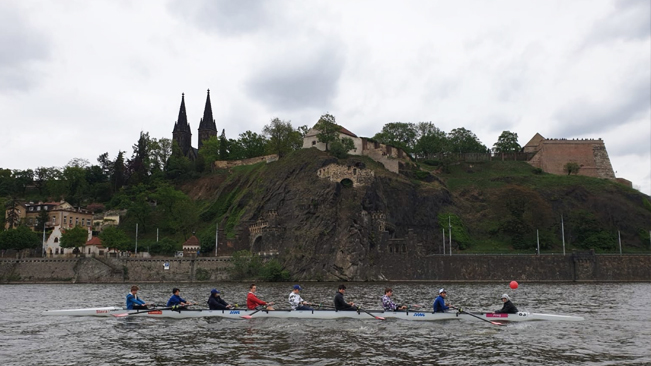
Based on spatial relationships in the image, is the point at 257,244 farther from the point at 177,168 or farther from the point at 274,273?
the point at 177,168

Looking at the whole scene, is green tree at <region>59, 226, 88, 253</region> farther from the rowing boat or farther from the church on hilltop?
the rowing boat

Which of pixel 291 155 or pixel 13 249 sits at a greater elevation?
pixel 291 155

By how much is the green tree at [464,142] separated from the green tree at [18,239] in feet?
346

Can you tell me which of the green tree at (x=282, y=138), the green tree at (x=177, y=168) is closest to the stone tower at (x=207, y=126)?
the green tree at (x=177, y=168)

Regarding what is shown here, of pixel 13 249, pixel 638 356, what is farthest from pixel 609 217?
pixel 13 249

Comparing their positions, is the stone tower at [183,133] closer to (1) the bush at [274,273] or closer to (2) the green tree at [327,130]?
(2) the green tree at [327,130]

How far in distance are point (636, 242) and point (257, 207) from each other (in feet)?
245

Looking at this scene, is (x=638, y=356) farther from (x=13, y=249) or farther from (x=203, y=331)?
(x=13, y=249)

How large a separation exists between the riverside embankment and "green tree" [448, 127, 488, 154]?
2611 inches

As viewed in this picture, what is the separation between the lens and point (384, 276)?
90.4 m

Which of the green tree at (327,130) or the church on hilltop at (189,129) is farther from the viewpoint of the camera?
the church on hilltop at (189,129)

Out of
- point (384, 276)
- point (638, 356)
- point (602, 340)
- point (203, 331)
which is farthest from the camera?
point (384, 276)

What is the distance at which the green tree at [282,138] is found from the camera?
138 metres

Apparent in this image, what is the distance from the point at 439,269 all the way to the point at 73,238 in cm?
6912
